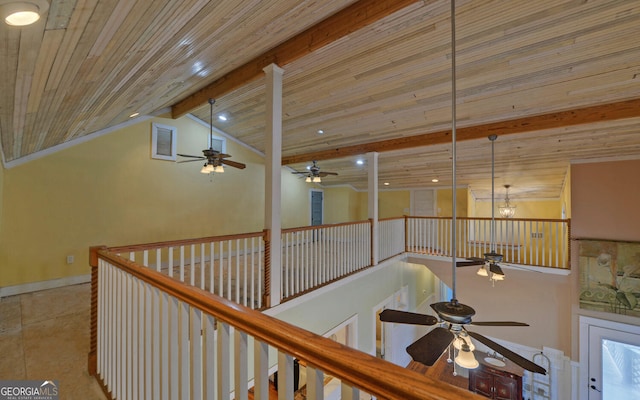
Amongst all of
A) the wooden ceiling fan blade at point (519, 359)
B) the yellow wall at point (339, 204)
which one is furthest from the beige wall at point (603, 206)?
the yellow wall at point (339, 204)

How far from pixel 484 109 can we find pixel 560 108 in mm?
1034

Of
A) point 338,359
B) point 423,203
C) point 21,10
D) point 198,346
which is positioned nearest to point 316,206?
point 423,203

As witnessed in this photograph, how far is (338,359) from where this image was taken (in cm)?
70

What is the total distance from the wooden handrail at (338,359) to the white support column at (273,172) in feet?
7.45

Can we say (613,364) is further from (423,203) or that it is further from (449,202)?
(423,203)

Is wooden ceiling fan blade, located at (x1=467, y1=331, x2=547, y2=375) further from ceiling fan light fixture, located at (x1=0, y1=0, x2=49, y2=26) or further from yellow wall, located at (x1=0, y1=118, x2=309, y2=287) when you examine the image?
yellow wall, located at (x1=0, y1=118, x2=309, y2=287)

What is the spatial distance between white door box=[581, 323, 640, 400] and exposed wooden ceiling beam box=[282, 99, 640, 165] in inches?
148

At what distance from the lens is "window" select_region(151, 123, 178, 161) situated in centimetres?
536

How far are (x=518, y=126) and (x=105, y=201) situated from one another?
23.9 ft

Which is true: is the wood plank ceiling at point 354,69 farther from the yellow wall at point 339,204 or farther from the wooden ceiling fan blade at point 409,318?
the yellow wall at point 339,204

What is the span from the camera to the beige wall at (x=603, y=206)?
4715mm

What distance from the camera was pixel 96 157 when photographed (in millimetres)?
4727

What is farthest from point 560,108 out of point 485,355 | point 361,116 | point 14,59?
point 485,355

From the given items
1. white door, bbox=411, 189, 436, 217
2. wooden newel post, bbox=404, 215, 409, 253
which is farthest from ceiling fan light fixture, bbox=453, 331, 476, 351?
white door, bbox=411, 189, 436, 217
